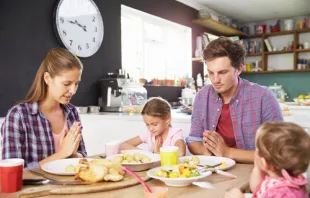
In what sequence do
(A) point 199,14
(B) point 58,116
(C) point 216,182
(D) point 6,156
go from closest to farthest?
(C) point 216,182 < (D) point 6,156 < (B) point 58,116 < (A) point 199,14

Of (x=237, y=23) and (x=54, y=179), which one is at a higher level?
(x=237, y=23)

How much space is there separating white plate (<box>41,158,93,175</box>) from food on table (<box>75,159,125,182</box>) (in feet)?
0.29

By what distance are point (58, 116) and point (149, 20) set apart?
3.07 m

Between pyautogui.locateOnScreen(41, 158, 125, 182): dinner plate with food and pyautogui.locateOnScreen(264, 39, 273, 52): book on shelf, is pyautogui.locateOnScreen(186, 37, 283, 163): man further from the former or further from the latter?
pyautogui.locateOnScreen(264, 39, 273, 52): book on shelf

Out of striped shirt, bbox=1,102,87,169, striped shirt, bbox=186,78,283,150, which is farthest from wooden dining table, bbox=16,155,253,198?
striped shirt, bbox=186,78,283,150

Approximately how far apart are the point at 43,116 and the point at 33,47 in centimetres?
144

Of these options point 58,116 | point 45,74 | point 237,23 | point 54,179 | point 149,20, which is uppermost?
point 237,23

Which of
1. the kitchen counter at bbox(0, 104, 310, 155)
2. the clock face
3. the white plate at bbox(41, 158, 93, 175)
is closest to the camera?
the white plate at bbox(41, 158, 93, 175)

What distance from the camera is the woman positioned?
5.34ft

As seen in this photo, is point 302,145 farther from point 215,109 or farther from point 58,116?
point 58,116

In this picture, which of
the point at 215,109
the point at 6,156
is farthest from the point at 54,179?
the point at 215,109

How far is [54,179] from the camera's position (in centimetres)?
129

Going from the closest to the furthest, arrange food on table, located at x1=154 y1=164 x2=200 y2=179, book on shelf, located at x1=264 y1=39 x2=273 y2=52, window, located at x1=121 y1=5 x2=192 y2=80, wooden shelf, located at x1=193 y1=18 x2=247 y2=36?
food on table, located at x1=154 y1=164 x2=200 y2=179
window, located at x1=121 y1=5 x2=192 y2=80
wooden shelf, located at x1=193 y1=18 x2=247 y2=36
book on shelf, located at x1=264 y1=39 x2=273 y2=52

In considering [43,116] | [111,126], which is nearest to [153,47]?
[111,126]
